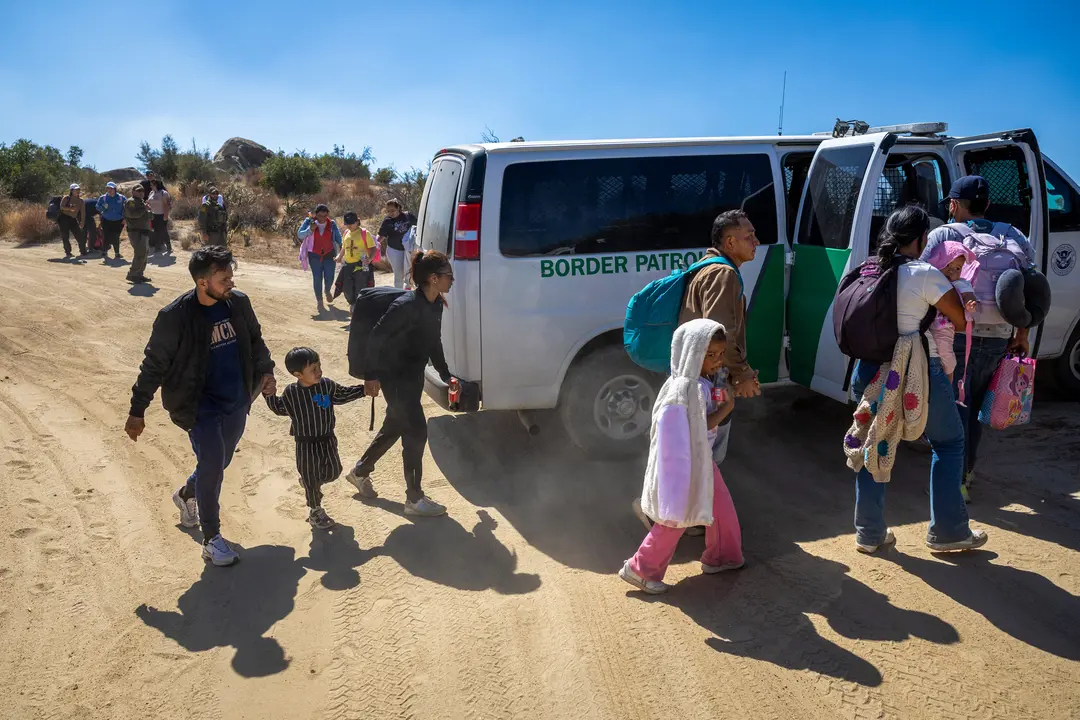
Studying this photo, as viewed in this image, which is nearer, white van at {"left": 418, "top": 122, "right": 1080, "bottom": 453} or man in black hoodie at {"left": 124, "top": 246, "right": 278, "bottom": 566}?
man in black hoodie at {"left": 124, "top": 246, "right": 278, "bottom": 566}

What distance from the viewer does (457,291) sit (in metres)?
5.80

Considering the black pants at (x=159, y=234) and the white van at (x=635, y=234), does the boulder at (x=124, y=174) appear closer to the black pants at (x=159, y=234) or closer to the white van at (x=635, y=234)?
the black pants at (x=159, y=234)

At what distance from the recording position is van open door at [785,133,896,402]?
5844 mm

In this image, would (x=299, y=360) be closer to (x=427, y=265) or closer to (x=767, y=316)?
(x=427, y=265)

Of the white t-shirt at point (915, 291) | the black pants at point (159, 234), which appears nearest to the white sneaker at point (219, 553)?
the white t-shirt at point (915, 291)

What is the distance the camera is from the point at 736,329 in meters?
4.54

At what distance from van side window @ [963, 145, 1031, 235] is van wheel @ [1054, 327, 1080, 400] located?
63.7 inches

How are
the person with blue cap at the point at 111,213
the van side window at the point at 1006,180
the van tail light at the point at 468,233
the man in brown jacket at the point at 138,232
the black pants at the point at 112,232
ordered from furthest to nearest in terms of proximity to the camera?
the black pants at the point at 112,232, the person with blue cap at the point at 111,213, the man in brown jacket at the point at 138,232, the van side window at the point at 1006,180, the van tail light at the point at 468,233

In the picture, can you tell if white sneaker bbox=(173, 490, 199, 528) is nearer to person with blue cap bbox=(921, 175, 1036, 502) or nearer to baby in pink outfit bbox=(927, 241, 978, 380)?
baby in pink outfit bbox=(927, 241, 978, 380)

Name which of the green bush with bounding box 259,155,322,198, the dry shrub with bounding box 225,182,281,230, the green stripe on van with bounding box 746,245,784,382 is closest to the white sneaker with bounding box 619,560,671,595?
the green stripe on van with bounding box 746,245,784,382

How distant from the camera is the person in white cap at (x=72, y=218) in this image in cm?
1738

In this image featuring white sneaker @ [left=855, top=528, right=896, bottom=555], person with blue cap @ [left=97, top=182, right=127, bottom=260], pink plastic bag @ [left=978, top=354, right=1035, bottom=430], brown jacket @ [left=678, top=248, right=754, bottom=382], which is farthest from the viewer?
person with blue cap @ [left=97, top=182, right=127, bottom=260]

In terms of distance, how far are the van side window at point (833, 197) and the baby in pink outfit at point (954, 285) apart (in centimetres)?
126

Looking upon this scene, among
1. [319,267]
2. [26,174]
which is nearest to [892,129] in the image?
[319,267]
